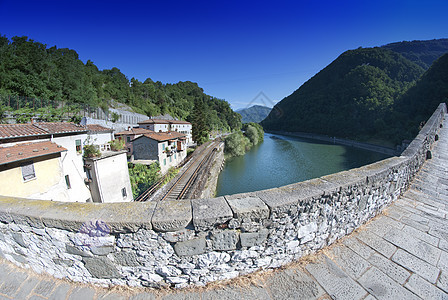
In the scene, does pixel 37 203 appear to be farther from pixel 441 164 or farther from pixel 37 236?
pixel 441 164

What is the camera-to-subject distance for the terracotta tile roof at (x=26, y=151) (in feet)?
21.1

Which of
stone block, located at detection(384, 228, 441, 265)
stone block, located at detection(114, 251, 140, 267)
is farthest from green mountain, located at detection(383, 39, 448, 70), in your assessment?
stone block, located at detection(114, 251, 140, 267)

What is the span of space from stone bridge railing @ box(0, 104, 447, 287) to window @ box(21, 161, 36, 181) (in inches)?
290

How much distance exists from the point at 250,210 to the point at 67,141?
40.0ft

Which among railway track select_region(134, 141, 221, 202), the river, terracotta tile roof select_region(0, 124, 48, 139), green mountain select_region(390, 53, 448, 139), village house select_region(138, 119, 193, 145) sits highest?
green mountain select_region(390, 53, 448, 139)

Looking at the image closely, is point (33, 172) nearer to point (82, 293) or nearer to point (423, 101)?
point (82, 293)

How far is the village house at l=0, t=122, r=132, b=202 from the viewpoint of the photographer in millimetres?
7589

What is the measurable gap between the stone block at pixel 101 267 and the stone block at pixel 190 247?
688 mm

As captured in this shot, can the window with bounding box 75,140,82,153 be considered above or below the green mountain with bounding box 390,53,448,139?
below

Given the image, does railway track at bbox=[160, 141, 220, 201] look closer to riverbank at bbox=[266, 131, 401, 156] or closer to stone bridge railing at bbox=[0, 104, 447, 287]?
stone bridge railing at bbox=[0, 104, 447, 287]

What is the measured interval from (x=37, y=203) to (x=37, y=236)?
0.38 metres

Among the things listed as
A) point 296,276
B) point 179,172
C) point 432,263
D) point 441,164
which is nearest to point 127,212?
point 296,276

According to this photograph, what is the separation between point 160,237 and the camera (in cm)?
161

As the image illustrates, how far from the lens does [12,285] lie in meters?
1.81
